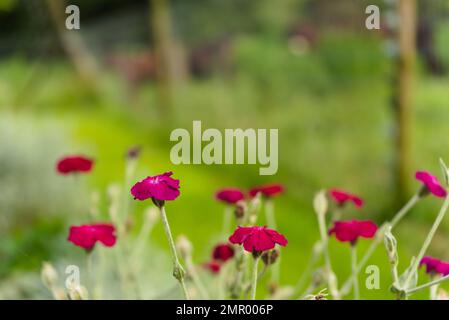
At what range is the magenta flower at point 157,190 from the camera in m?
1.03

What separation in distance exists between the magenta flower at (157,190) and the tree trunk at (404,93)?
238 cm

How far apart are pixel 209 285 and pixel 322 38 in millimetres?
2234

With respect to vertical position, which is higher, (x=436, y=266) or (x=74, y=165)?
(x=74, y=165)

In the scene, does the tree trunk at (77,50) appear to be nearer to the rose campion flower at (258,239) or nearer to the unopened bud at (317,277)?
the unopened bud at (317,277)

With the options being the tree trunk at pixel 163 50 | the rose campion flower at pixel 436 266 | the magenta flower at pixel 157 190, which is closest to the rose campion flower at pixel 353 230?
the rose campion flower at pixel 436 266

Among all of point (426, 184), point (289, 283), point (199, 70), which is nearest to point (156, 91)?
point (199, 70)

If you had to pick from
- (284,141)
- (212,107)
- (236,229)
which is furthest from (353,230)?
(212,107)

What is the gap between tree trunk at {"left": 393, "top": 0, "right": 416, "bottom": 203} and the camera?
320 cm

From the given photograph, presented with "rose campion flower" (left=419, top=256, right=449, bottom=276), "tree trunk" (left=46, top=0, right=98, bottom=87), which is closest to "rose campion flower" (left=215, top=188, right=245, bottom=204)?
"rose campion flower" (left=419, top=256, right=449, bottom=276)

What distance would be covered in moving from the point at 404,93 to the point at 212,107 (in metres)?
1.36

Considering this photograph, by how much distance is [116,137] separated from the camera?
456cm

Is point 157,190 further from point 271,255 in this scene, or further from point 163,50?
point 163,50

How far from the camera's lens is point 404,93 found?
10.6 ft

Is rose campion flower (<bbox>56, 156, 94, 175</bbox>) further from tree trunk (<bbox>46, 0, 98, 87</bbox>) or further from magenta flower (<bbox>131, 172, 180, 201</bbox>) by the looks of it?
tree trunk (<bbox>46, 0, 98, 87</bbox>)
